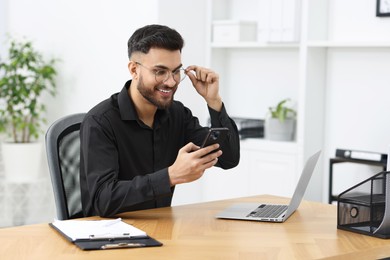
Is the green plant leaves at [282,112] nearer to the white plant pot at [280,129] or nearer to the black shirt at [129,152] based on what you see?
the white plant pot at [280,129]

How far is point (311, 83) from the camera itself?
440 centimetres

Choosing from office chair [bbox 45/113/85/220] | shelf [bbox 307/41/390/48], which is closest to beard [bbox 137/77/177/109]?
office chair [bbox 45/113/85/220]

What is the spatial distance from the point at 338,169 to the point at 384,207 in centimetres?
214

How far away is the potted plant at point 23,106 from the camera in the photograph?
5.26 m

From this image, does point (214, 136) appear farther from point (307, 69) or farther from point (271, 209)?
point (307, 69)

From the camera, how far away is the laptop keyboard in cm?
256

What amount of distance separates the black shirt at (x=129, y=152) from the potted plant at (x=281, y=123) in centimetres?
150

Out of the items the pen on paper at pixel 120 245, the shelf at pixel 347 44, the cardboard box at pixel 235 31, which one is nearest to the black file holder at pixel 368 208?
the pen on paper at pixel 120 245

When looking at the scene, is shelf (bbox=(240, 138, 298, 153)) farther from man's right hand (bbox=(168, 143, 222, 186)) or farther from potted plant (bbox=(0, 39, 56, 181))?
man's right hand (bbox=(168, 143, 222, 186))

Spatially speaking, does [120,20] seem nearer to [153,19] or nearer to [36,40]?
[153,19]

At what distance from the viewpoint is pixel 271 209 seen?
2.68 metres

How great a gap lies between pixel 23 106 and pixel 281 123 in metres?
2.02

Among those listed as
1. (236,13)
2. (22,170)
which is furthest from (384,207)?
(22,170)

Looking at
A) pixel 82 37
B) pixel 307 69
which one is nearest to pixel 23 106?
pixel 82 37
